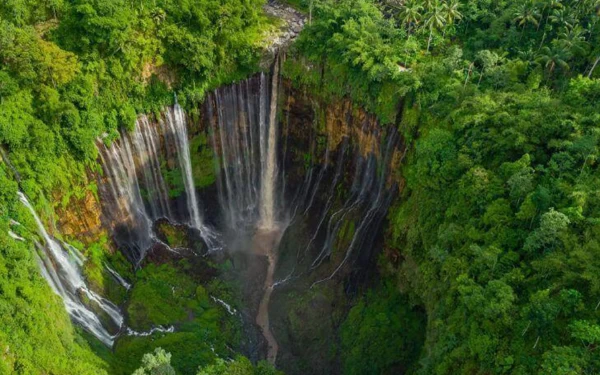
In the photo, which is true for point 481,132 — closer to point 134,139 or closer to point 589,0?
point 589,0

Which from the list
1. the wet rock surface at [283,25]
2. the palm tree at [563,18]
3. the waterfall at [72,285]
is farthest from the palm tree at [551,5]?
the waterfall at [72,285]

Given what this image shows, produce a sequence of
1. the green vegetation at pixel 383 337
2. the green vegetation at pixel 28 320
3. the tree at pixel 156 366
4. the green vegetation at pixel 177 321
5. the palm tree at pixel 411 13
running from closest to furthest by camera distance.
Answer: the green vegetation at pixel 28 320 < the tree at pixel 156 366 < the green vegetation at pixel 177 321 < the green vegetation at pixel 383 337 < the palm tree at pixel 411 13

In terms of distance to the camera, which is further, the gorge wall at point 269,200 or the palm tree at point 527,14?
the palm tree at point 527,14

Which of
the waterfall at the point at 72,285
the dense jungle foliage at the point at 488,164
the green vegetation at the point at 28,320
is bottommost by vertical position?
the waterfall at the point at 72,285

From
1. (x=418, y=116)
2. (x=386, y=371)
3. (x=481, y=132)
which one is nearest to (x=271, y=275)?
(x=386, y=371)

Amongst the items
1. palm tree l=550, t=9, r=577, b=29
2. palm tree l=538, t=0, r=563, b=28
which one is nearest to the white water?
palm tree l=550, t=9, r=577, b=29

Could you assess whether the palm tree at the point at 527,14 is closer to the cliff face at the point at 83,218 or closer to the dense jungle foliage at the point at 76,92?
the dense jungle foliage at the point at 76,92

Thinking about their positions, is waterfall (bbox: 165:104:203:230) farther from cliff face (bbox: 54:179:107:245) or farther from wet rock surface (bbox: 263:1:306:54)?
wet rock surface (bbox: 263:1:306:54)
